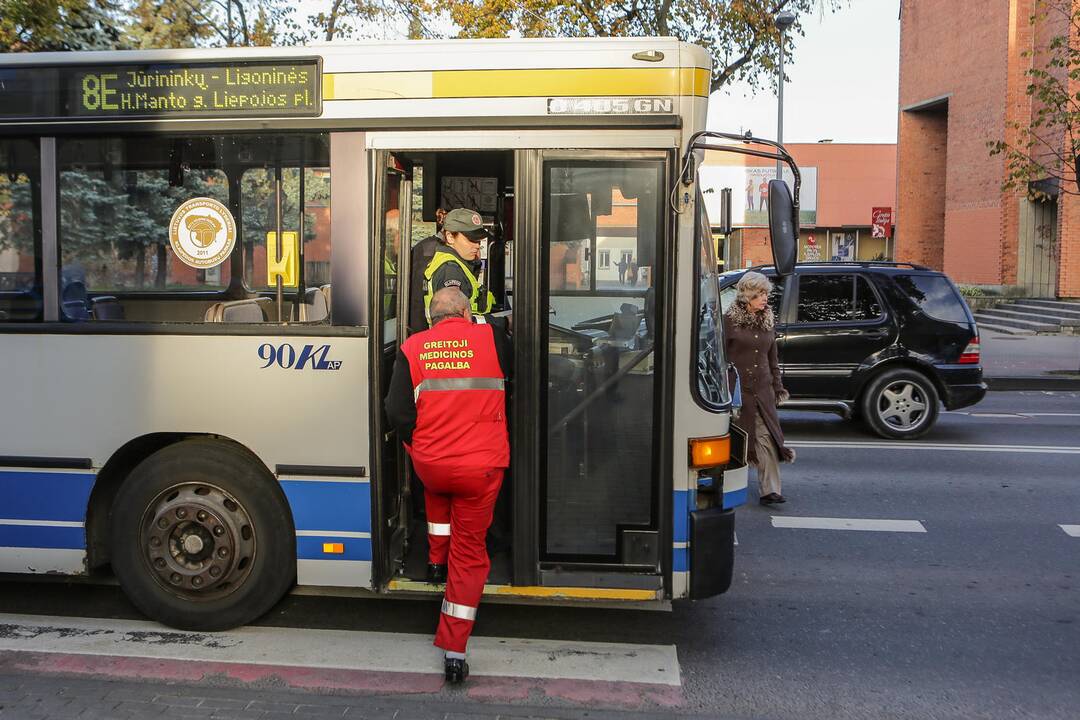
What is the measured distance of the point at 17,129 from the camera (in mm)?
5090

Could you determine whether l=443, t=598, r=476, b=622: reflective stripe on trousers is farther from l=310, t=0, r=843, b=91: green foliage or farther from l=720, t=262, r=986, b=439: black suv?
l=310, t=0, r=843, b=91: green foliage

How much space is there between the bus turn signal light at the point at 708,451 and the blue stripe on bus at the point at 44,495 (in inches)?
115

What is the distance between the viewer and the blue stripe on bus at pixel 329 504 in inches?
197

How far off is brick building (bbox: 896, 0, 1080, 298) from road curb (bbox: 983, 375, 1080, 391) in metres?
11.5

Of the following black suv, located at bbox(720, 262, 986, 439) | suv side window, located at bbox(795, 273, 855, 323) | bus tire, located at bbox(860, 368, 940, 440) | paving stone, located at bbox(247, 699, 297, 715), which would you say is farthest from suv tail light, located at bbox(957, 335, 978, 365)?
paving stone, located at bbox(247, 699, 297, 715)

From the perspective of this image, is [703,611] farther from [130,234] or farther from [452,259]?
[130,234]

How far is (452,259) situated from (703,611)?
2327 millimetres

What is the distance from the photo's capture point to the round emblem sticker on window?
511cm

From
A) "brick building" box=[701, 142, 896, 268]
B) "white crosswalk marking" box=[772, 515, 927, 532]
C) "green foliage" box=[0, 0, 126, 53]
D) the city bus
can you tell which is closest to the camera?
the city bus

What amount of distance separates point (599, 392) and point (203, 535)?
6.65 ft

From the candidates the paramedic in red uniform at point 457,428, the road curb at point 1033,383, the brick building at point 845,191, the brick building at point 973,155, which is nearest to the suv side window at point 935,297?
the road curb at point 1033,383

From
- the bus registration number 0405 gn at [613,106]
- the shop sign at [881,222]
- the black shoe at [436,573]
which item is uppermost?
the shop sign at [881,222]

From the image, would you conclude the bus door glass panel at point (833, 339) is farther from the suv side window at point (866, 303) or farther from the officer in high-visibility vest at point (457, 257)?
the officer in high-visibility vest at point (457, 257)

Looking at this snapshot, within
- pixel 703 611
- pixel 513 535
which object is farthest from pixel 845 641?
pixel 513 535
